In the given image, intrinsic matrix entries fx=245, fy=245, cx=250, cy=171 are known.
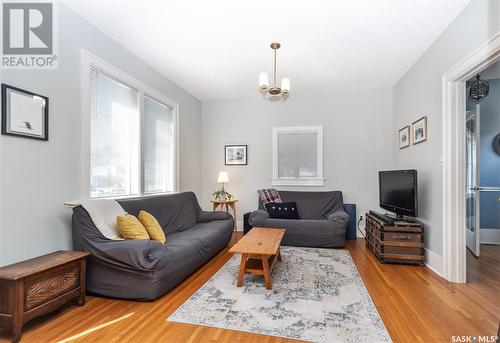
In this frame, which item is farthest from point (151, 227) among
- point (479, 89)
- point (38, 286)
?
point (479, 89)

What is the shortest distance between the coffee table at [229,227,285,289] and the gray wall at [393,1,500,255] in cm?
187

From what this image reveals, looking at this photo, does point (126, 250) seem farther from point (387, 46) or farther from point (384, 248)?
point (387, 46)

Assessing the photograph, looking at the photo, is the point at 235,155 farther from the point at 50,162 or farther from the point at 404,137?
the point at 50,162

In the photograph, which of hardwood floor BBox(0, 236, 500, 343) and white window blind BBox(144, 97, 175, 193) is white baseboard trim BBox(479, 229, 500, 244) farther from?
white window blind BBox(144, 97, 175, 193)

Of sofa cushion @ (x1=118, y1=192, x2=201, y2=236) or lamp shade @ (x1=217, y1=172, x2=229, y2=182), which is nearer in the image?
sofa cushion @ (x1=118, y1=192, x2=201, y2=236)

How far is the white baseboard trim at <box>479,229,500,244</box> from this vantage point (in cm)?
393

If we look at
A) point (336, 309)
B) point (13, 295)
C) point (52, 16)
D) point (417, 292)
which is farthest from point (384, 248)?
point (52, 16)

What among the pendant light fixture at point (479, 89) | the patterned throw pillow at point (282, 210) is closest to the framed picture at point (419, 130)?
the pendant light fixture at point (479, 89)

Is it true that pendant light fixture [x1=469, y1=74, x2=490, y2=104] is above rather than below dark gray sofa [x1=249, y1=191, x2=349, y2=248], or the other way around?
above

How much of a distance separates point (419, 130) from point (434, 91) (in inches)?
22.0

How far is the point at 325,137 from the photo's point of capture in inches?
189

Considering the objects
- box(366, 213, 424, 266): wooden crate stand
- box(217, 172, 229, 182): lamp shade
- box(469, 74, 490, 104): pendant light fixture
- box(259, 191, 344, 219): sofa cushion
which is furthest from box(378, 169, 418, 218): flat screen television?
box(217, 172, 229, 182): lamp shade

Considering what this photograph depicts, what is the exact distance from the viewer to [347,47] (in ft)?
9.99

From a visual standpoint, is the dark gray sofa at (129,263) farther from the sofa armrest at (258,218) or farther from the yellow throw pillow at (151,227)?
the sofa armrest at (258,218)
